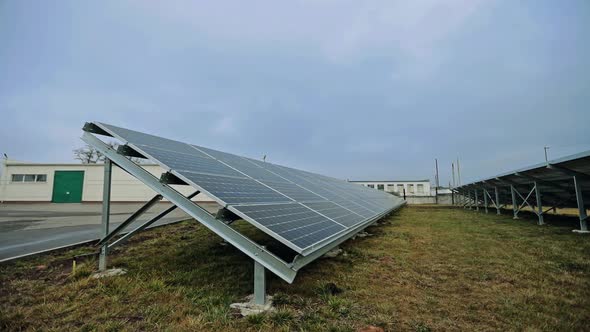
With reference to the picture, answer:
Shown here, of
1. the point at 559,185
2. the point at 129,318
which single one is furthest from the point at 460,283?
the point at 559,185

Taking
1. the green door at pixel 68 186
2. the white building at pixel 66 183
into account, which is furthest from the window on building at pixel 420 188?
the green door at pixel 68 186

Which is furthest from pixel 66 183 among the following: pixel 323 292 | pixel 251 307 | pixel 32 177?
pixel 323 292

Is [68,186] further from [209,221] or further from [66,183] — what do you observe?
[209,221]

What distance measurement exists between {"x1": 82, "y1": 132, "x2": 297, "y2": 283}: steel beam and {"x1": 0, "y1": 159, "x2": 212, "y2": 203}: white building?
28512mm

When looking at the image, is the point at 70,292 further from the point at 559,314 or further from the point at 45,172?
the point at 45,172

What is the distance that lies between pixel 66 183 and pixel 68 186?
44 cm

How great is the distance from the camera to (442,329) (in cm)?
321

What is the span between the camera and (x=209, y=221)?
3.91 m

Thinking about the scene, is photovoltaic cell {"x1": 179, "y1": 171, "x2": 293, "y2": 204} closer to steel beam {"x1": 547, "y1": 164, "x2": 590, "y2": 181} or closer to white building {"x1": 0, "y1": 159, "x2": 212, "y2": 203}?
steel beam {"x1": 547, "y1": 164, "x2": 590, "y2": 181}

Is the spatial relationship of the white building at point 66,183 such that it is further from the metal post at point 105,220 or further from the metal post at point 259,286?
the metal post at point 259,286

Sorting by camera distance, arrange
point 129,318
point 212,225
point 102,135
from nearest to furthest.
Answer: point 129,318 → point 212,225 → point 102,135

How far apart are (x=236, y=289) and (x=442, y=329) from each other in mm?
2973

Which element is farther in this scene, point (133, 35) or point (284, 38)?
point (284, 38)

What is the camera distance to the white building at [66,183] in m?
32.2
